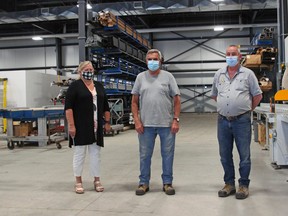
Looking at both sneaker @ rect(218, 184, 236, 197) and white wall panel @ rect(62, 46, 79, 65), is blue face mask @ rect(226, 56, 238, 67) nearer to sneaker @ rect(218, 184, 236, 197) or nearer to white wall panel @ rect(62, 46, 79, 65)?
sneaker @ rect(218, 184, 236, 197)

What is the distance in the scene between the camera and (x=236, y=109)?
Result: 408cm

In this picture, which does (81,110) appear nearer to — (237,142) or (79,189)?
(79,189)

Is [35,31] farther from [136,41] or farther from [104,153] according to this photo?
[104,153]

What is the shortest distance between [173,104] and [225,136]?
77cm

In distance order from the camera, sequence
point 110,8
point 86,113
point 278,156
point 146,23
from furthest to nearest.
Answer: point 146,23
point 110,8
point 278,156
point 86,113

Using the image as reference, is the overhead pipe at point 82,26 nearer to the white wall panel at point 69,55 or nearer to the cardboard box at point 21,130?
the cardboard box at point 21,130

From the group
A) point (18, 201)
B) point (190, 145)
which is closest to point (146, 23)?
point (190, 145)

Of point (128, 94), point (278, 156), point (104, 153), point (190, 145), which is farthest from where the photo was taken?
point (128, 94)

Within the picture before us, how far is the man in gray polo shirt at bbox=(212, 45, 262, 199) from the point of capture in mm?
4086

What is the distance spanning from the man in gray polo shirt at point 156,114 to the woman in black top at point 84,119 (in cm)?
56

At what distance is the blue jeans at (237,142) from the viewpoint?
162 inches

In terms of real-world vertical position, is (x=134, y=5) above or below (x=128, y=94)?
above

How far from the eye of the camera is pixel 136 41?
53.1 feet

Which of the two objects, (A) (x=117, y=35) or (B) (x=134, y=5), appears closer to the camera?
(A) (x=117, y=35)
